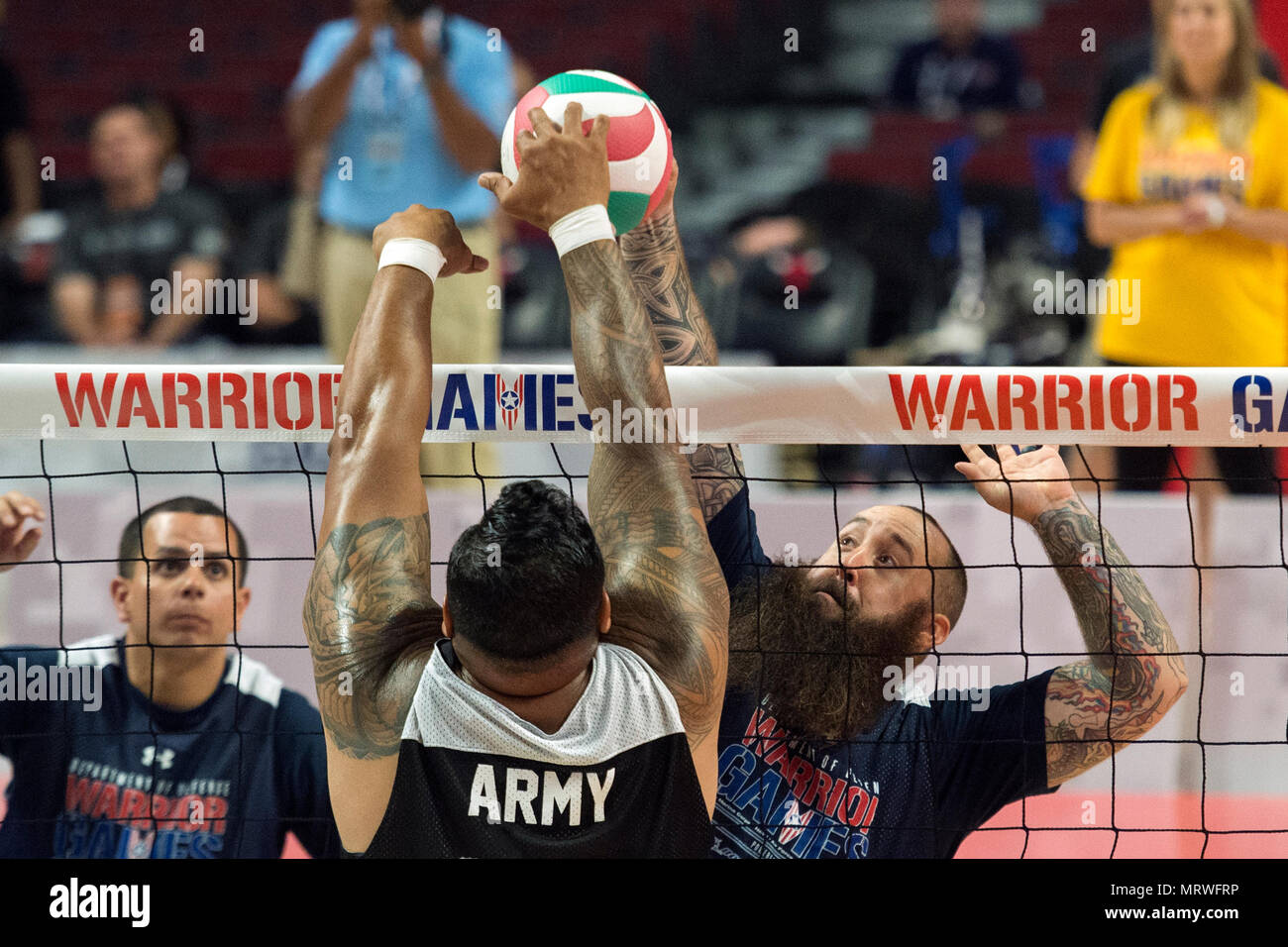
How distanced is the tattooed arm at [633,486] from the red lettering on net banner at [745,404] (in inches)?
15.8

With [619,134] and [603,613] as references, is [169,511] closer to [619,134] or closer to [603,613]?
[619,134]

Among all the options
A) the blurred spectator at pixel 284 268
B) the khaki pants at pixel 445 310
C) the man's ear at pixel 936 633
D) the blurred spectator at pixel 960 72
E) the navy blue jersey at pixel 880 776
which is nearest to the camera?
the navy blue jersey at pixel 880 776

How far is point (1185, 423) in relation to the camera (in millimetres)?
2840

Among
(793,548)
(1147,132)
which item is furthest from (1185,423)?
(1147,132)

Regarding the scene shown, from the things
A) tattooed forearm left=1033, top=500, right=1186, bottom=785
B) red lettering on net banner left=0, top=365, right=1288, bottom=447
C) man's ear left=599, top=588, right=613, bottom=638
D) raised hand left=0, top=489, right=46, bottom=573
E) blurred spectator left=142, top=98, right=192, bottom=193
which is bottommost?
tattooed forearm left=1033, top=500, right=1186, bottom=785

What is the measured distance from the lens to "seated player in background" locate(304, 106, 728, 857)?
7.13ft

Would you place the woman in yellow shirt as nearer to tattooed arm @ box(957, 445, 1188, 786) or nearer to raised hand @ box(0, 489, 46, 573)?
tattooed arm @ box(957, 445, 1188, 786)

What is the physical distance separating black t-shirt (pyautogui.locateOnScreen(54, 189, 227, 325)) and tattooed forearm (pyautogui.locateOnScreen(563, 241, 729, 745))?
529 centimetres

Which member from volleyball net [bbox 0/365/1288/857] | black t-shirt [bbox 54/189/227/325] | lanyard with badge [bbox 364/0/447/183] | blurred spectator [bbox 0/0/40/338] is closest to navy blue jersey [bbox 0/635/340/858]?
volleyball net [bbox 0/365/1288/857]

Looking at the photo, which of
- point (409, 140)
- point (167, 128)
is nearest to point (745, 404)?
point (409, 140)

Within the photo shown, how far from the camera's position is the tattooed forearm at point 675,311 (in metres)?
3.03

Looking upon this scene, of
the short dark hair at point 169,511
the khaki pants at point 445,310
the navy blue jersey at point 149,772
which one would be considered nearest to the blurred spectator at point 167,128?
the khaki pants at point 445,310

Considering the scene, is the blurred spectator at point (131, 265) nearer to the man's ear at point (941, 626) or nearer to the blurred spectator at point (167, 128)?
the blurred spectator at point (167, 128)

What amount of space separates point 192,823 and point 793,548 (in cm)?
207
